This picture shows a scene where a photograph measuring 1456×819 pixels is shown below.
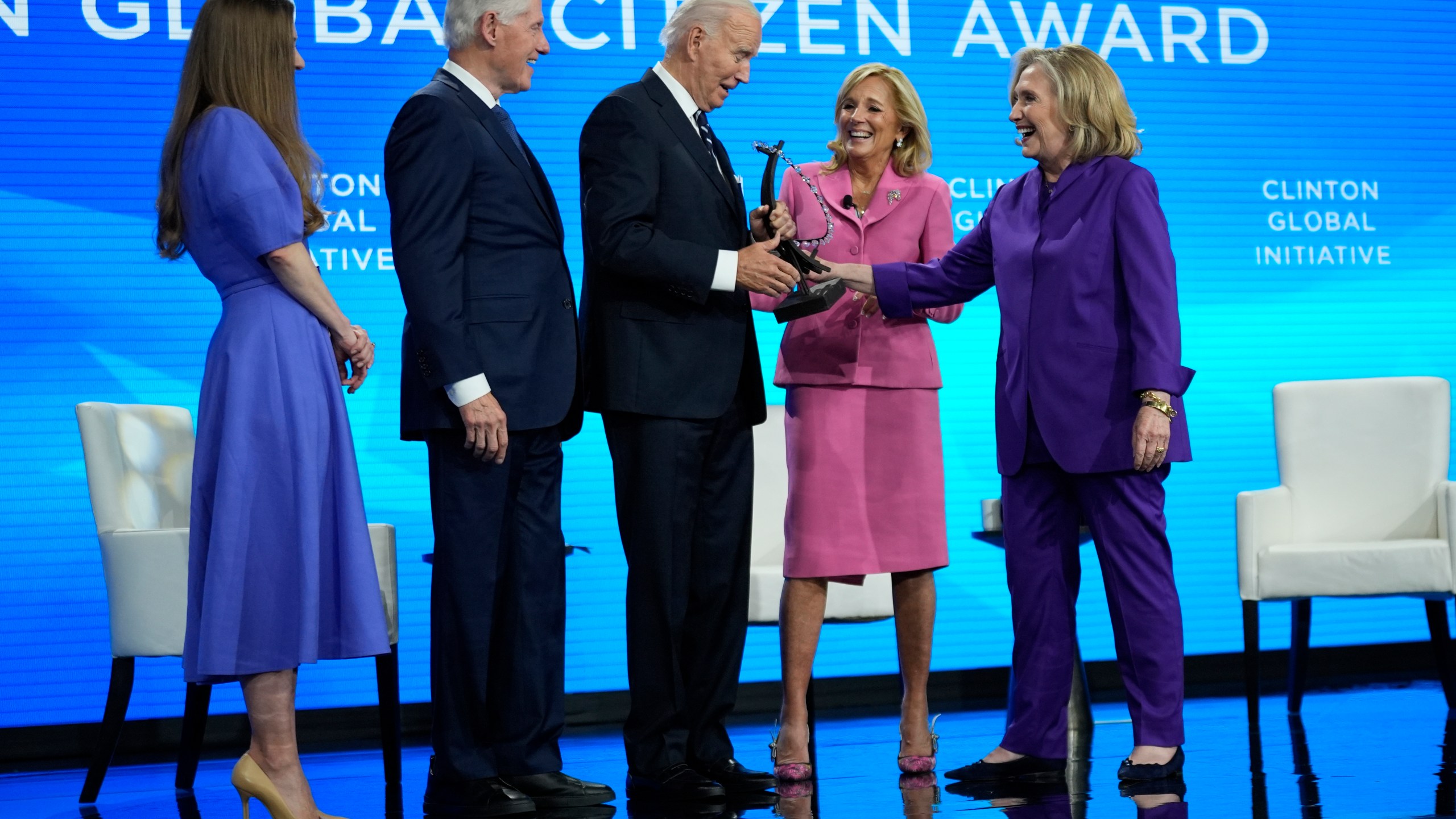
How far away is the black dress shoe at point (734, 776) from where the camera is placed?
9.50 ft

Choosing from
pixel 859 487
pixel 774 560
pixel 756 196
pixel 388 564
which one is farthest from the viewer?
pixel 756 196

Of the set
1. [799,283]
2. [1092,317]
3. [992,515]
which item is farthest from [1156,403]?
[992,515]

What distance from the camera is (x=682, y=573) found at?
2.87 metres

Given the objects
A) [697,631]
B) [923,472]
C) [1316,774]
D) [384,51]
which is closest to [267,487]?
[697,631]

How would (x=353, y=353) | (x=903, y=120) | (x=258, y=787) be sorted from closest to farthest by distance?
(x=258, y=787), (x=353, y=353), (x=903, y=120)

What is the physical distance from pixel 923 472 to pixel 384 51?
98.5 inches

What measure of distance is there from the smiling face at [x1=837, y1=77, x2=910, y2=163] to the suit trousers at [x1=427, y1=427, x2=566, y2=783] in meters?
1.03

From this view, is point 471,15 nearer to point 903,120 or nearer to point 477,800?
point 903,120

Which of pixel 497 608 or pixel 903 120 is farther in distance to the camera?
pixel 903 120

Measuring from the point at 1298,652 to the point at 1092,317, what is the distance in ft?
6.56

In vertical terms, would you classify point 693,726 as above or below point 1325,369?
below

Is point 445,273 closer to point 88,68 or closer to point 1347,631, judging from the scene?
point 88,68

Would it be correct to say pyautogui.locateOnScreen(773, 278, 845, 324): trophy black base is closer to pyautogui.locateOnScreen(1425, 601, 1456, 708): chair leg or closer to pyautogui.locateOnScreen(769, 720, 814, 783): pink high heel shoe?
pyautogui.locateOnScreen(769, 720, 814, 783): pink high heel shoe

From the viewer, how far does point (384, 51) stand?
4629 millimetres
